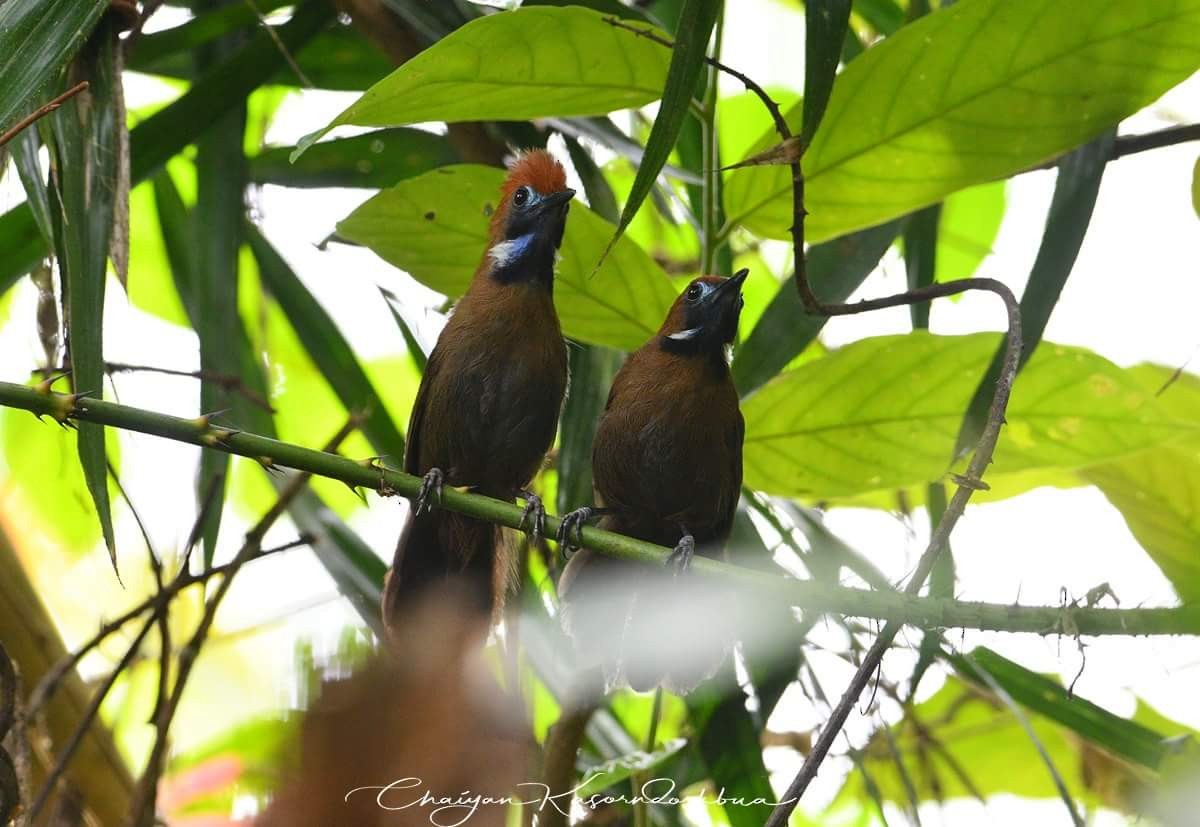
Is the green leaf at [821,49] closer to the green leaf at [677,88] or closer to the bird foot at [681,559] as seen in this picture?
the green leaf at [677,88]

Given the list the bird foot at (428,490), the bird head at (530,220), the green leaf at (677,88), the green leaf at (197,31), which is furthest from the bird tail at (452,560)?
the green leaf at (197,31)

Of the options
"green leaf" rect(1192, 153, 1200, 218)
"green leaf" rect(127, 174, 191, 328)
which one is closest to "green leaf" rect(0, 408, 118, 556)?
"green leaf" rect(127, 174, 191, 328)

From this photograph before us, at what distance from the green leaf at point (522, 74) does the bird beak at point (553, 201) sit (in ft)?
1.02

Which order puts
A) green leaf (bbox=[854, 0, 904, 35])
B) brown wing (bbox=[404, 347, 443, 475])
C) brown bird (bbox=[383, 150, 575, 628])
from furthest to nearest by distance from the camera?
green leaf (bbox=[854, 0, 904, 35])
brown wing (bbox=[404, 347, 443, 475])
brown bird (bbox=[383, 150, 575, 628])

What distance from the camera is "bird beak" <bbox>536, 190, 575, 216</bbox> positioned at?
2.36 meters

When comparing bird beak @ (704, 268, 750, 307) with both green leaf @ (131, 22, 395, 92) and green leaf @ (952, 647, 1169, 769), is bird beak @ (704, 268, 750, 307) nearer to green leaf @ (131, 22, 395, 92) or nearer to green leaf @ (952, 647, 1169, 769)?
green leaf @ (952, 647, 1169, 769)

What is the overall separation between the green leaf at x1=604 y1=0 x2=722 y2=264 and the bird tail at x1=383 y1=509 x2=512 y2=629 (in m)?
1.08

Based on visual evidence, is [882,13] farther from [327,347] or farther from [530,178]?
[327,347]

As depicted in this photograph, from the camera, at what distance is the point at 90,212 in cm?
186

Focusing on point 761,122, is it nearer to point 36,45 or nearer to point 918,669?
point 918,669

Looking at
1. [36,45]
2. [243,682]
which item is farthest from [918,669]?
[36,45]

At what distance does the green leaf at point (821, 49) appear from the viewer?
1671mm

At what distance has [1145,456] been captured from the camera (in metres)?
2.31

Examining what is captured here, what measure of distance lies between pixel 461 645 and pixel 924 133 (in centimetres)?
115
